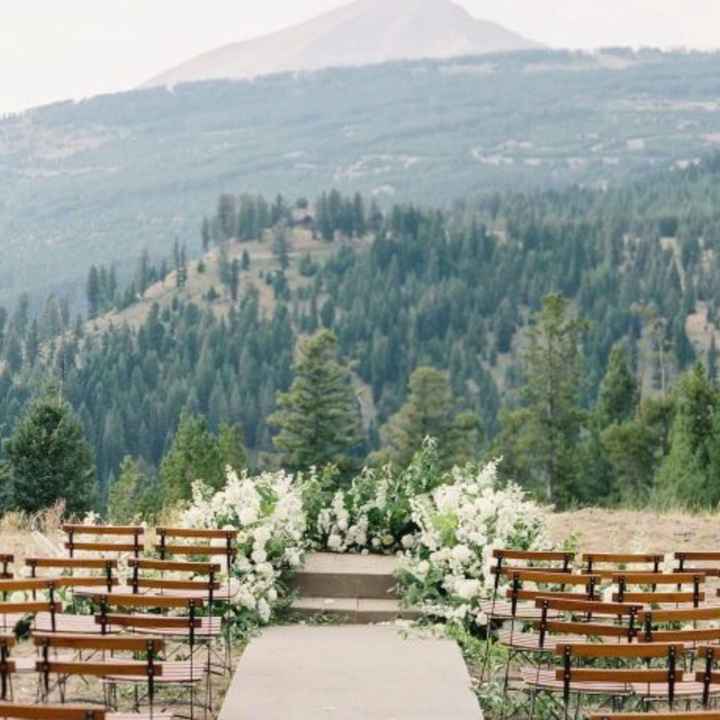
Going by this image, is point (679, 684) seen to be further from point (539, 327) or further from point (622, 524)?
point (539, 327)

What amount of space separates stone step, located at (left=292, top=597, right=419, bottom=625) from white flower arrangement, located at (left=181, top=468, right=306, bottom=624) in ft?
0.98

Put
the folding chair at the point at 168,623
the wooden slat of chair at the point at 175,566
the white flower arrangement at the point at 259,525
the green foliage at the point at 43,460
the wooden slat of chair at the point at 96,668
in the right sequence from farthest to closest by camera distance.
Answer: the green foliage at the point at 43,460 → the white flower arrangement at the point at 259,525 → the wooden slat of chair at the point at 175,566 → the folding chair at the point at 168,623 → the wooden slat of chair at the point at 96,668

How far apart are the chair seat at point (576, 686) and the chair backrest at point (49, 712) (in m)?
3.23

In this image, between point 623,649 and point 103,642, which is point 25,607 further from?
point 623,649

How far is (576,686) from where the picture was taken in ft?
30.2

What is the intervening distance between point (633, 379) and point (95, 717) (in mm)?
94137

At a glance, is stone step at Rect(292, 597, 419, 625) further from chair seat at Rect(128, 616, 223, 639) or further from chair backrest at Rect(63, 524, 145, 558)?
chair seat at Rect(128, 616, 223, 639)

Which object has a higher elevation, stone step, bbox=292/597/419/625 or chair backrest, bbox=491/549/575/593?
chair backrest, bbox=491/549/575/593

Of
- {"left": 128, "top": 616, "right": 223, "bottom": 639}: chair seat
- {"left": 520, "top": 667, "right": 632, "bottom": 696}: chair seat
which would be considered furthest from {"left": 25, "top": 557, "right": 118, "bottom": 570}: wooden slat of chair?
{"left": 520, "top": 667, "right": 632, "bottom": 696}: chair seat

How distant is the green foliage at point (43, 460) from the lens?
62156 millimetres

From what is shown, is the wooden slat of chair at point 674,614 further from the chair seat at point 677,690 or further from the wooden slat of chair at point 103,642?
the wooden slat of chair at point 103,642

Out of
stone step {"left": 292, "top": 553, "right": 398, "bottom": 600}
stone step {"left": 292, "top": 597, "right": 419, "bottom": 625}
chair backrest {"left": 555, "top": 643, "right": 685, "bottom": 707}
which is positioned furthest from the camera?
stone step {"left": 292, "top": 553, "right": 398, "bottom": 600}

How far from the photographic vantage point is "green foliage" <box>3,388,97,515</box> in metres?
62.2

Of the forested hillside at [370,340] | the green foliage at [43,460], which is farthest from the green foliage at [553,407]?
the forested hillside at [370,340]
